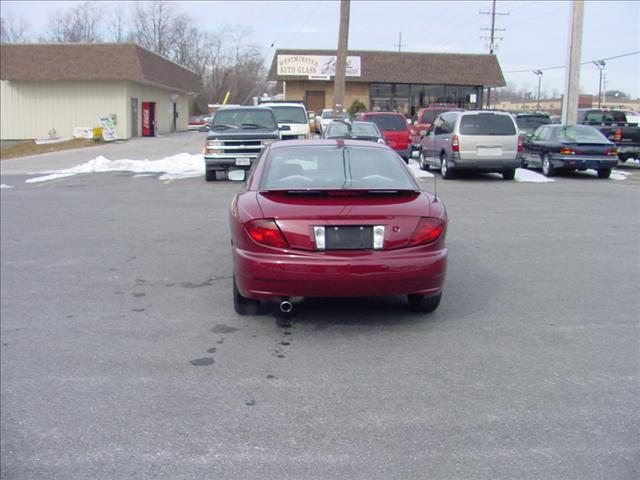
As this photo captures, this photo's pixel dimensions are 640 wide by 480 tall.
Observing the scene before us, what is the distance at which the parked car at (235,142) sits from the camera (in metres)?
17.6

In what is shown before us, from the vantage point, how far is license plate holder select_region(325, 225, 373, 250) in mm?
5598

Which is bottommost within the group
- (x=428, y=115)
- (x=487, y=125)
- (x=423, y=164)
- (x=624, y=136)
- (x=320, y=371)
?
(x=320, y=371)

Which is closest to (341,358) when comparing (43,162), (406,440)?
(406,440)

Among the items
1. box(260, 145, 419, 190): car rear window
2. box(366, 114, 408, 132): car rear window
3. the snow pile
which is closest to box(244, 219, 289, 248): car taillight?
box(260, 145, 419, 190): car rear window

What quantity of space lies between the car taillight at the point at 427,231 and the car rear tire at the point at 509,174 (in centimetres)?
1306

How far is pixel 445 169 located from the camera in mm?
18734

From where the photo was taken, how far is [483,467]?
372 centimetres

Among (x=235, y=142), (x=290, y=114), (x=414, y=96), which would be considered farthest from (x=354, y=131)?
(x=414, y=96)

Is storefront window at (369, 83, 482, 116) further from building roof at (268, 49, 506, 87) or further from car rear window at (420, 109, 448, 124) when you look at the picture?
car rear window at (420, 109, 448, 124)

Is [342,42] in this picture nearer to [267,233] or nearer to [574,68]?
[574,68]

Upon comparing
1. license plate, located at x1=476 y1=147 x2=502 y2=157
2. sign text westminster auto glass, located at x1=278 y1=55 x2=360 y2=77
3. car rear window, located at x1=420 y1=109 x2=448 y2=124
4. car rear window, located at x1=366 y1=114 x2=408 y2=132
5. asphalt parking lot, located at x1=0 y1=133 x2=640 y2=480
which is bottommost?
asphalt parking lot, located at x1=0 y1=133 x2=640 y2=480

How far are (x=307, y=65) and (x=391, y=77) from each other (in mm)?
6080

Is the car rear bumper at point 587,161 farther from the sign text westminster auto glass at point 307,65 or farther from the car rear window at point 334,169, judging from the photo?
the sign text westminster auto glass at point 307,65

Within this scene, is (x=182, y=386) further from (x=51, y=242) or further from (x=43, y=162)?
(x=43, y=162)
